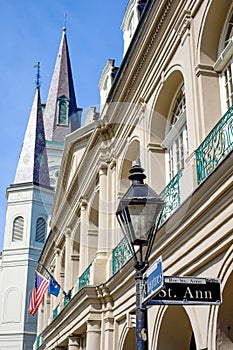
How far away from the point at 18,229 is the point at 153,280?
38.8 metres

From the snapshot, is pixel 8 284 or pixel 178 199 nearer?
pixel 178 199

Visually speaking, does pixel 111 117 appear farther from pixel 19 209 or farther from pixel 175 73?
pixel 19 209

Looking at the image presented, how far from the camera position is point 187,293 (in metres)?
5.23

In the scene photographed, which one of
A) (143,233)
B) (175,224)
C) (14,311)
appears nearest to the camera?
(143,233)

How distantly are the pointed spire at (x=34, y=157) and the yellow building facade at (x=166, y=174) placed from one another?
931 inches

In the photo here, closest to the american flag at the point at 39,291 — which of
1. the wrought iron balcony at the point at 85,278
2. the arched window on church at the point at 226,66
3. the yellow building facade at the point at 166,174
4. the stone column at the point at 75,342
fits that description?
the yellow building facade at the point at 166,174

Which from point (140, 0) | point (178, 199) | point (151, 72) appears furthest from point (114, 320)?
Answer: point (140, 0)

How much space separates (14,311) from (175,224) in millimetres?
32663

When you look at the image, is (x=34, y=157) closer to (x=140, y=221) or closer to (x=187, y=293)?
(x=140, y=221)

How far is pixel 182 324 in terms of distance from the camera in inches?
436

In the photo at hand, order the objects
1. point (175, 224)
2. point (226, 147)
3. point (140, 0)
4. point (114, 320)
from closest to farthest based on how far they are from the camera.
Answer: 1. point (226, 147)
2. point (175, 224)
3. point (114, 320)
4. point (140, 0)

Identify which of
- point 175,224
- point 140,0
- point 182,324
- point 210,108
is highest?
point 140,0

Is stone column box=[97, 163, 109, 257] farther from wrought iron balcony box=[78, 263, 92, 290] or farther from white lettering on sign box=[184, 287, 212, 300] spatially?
white lettering on sign box=[184, 287, 212, 300]

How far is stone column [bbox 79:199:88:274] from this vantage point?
18.2m
